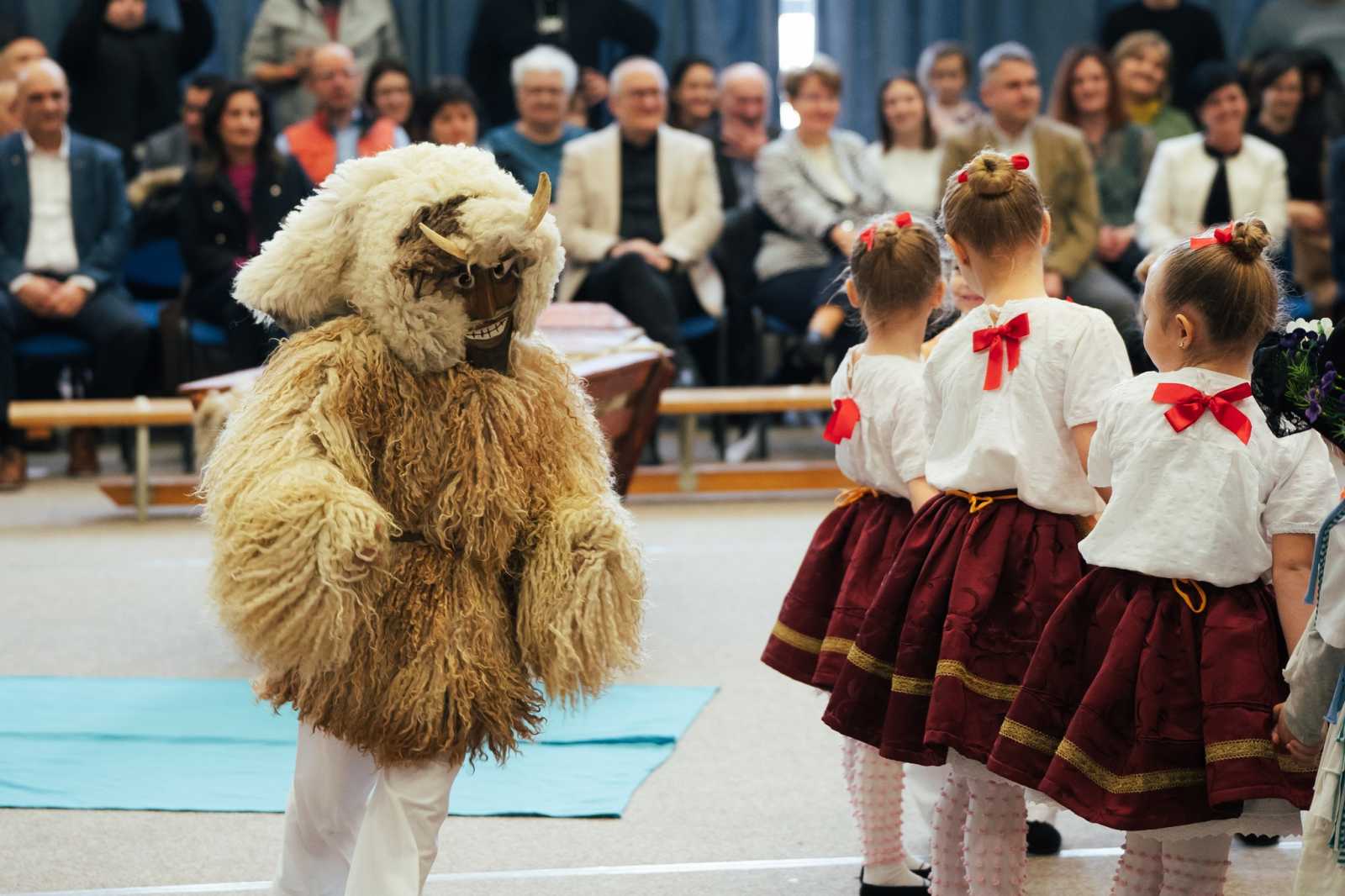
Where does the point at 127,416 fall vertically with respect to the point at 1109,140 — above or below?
below

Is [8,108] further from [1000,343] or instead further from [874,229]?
[1000,343]

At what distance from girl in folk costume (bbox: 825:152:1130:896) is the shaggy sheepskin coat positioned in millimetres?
361

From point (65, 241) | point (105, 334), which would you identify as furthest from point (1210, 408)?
point (65, 241)

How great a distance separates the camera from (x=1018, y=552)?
7.56 feet

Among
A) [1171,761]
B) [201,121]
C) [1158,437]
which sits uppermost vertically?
[201,121]

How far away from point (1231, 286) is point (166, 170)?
232 inches

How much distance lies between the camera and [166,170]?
7246 millimetres

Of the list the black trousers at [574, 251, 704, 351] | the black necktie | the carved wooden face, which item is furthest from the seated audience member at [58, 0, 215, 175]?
the carved wooden face

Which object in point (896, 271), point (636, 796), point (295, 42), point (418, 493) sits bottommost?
point (636, 796)

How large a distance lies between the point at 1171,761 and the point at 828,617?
2.49 ft

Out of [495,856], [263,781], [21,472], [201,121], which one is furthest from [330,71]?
[495,856]

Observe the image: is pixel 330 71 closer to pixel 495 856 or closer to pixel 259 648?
pixel 495 856

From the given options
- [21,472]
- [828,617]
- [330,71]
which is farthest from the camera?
[330,71]

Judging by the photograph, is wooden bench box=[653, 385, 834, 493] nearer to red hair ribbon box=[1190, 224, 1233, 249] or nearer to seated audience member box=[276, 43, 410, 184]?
seated audience member box=[276, 43, 410, 184]
